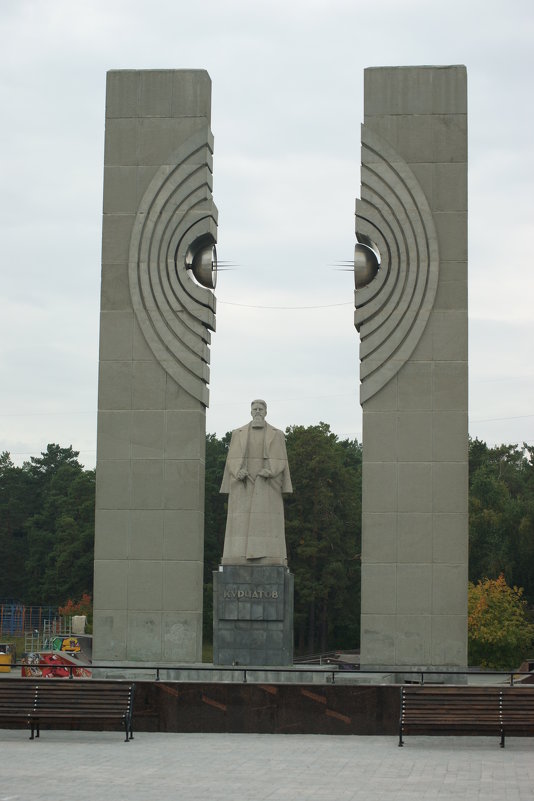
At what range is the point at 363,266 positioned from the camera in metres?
22.9

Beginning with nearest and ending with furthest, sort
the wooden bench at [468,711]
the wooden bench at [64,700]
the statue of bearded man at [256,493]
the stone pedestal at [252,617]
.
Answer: the wooden bench at [468,711] < the wooden bench at [64,700] < the stone pedestal at [252,617] < the statue of bearded man at [256,493]

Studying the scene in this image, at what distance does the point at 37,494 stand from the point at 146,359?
51.2 meters

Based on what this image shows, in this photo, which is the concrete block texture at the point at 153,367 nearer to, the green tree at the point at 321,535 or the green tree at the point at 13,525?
the green tree at the point at 321,535

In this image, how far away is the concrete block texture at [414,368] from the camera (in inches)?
859

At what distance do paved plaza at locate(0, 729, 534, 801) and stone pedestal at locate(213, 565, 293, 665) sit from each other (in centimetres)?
500

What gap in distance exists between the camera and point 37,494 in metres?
72.6

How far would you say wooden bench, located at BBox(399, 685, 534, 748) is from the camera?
15234mm

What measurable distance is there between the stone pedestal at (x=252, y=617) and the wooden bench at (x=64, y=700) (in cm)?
540

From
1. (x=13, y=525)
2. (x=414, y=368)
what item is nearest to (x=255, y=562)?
(x=414, y=368)

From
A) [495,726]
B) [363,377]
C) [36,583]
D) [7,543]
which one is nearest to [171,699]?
[495,726]

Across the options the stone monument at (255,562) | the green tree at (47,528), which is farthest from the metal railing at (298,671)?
the green tree at (47,528)

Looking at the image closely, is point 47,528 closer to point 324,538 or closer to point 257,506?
point 324,538

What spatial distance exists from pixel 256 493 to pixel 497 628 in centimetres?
2440

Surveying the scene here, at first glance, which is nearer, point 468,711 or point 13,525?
point 468,711
